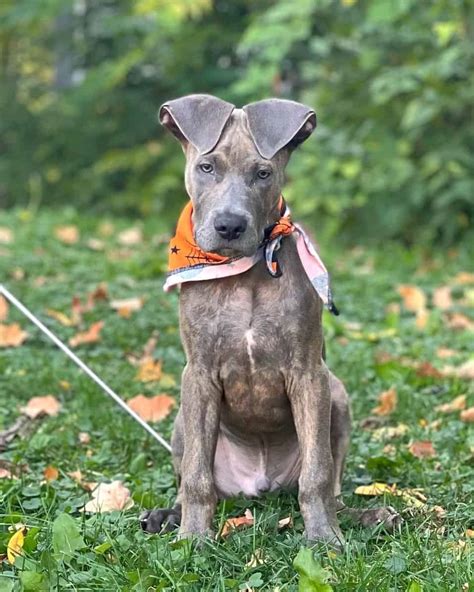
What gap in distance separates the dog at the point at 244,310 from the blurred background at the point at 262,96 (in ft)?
17.7

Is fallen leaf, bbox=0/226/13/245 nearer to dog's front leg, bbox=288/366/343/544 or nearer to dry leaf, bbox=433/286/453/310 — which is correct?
dry leaf, bbox=433/286/453/310

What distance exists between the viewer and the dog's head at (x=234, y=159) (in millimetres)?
3686

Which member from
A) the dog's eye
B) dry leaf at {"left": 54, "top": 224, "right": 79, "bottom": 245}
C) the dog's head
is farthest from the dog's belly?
dry leaf at {"left": 54, "top": 224, "right": 79, "bottom": 245}

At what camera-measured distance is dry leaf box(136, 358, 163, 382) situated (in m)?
5.98

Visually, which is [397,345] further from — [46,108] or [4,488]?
[46,108]

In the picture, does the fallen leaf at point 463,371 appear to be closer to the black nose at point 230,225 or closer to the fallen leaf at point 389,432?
the fallen leaf at point 389,432

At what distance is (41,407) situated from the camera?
536cm

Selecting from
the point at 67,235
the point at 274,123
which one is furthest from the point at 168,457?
the point at 67,235

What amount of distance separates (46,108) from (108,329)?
840cm

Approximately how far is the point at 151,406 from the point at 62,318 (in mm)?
1945

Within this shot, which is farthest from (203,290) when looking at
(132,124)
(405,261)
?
(132,124)

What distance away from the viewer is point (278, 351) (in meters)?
3.87

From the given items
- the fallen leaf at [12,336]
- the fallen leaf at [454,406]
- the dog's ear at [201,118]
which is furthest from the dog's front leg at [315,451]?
the fallen leaf at [12,336]

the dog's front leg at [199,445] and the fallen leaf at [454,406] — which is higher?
the dog's front leg at [199,445]
